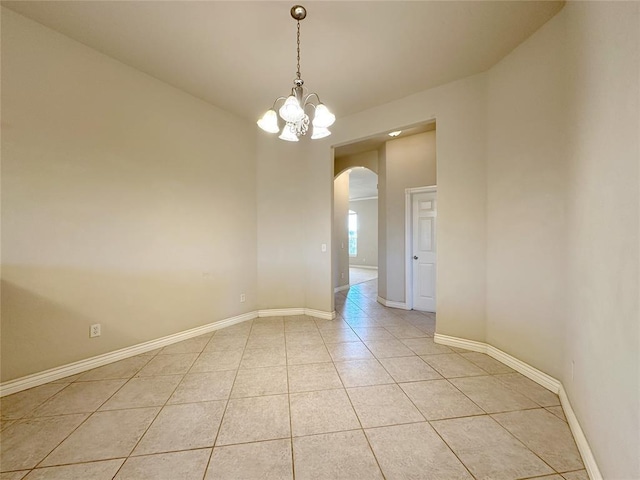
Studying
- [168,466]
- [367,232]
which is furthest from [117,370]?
[367,232]

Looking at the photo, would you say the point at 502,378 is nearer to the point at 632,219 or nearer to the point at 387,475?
the point at 387,475

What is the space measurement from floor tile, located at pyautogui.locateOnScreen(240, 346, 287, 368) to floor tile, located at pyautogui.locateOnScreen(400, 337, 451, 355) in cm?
149

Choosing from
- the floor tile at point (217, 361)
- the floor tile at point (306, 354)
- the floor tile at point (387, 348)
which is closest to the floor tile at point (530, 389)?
the floor tile at point (387, 348)

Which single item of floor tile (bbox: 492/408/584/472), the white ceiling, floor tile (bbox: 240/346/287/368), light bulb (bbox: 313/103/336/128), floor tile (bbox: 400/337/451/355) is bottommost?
floor tile (bbox: 400/337/451/355)

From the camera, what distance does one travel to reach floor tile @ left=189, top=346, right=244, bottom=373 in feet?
8.11

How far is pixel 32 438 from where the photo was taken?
158cm

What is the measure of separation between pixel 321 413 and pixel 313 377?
500 mm

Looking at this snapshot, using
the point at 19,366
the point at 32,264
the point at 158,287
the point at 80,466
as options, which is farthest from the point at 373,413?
the point at 32,264

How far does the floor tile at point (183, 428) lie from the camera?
152 centimetres

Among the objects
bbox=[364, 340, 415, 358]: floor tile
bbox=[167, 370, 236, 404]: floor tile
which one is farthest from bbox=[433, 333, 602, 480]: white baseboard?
bbox=[167, 370, 236, 404]: floor tile

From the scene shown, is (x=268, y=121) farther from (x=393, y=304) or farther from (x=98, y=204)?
(x=393, y=304)

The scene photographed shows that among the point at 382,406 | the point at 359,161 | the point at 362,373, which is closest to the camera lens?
the point at 382,406

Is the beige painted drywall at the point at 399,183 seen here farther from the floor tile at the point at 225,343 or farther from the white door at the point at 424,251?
the floor tile at the point at 225,343

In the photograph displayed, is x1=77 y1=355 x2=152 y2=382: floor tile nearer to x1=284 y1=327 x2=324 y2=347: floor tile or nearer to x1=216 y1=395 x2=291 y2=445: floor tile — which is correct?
x1=216 y1=395 x2=291 y2=445: floor tile
